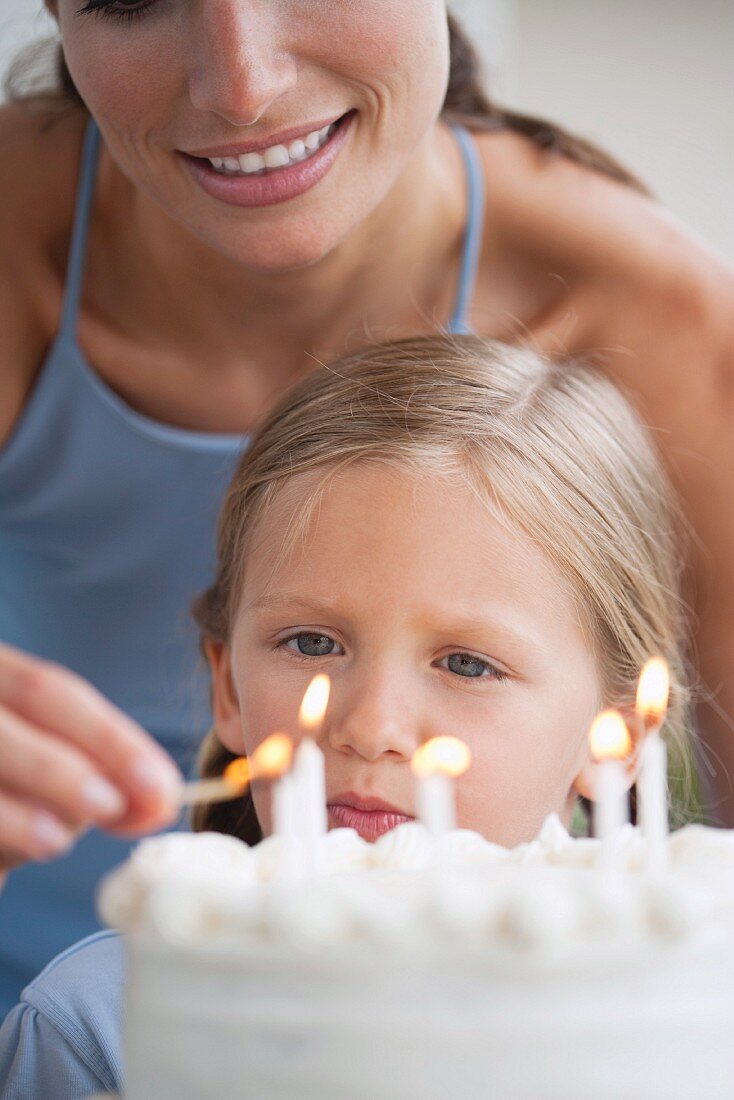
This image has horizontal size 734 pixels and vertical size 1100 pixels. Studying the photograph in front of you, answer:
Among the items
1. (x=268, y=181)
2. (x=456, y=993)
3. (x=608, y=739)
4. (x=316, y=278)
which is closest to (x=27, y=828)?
(x=456, y=993)

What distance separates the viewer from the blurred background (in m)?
3.71

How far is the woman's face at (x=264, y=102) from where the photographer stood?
133cm

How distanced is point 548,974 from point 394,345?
1.05m

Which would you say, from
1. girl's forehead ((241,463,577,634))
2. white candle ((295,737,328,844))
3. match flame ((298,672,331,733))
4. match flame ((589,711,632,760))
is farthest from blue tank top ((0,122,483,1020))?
white candle ((295,737,328,844))

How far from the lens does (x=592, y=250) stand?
1.78 metres

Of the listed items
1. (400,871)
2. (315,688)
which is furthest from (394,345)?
(400,871)

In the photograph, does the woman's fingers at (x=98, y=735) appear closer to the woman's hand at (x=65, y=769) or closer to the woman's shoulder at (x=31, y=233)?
the woman's hand at (x=65, y=769)

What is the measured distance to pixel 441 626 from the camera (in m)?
1.24

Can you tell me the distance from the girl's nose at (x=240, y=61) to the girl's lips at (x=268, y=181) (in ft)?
0.28

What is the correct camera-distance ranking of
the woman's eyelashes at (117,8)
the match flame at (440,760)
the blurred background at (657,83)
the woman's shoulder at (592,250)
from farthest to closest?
the blurred background at (657,83)
the woman's shoulder at (592,250)
the woman's eyelashes at (117,8)
the match flame at (440,760)

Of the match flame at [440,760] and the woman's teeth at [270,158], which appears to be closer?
the match flame at [440,760]

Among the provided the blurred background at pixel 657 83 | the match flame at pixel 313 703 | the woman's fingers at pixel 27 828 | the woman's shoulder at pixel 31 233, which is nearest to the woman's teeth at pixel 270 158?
the woman's shoulder at pixel 31 233

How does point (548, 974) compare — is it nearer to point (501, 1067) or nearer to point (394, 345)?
point (501, 1067)

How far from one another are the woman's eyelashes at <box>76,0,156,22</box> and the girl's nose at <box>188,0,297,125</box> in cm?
8
